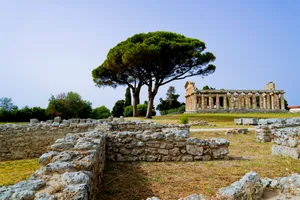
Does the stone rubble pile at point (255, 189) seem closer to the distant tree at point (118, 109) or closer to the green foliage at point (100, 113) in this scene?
the green foliage at point (100, 113)

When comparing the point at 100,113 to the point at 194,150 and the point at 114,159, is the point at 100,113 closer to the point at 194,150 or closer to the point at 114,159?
the point at 114,159

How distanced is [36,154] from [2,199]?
1068 centimetres

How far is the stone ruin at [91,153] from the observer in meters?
2.52

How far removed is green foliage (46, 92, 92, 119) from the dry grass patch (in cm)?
2685

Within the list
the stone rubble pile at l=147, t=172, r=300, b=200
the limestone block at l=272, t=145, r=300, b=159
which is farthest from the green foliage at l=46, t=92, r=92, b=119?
the stone rubble pile at l=147, t=172, r=300, b=200

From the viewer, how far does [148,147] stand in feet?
21.9

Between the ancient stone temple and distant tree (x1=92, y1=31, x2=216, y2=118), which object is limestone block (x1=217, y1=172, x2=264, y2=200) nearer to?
distant tree (x1=92, y1=31, x2=216, y2=118)

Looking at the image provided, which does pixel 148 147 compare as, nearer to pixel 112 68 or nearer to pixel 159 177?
pixel 159 177

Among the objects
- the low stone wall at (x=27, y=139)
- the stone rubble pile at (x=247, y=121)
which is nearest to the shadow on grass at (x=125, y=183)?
the low stone wall at (x=27, y=139)

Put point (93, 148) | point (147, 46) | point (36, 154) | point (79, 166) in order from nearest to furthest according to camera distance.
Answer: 1. point (79, 166)
2. point (93, 148)
3. point (36, 154)
4. point (147, 46)

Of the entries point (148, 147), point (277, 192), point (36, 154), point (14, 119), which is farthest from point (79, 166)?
point (14, 119)

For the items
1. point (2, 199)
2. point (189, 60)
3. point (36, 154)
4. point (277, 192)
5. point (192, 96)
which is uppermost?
point (189, 60)

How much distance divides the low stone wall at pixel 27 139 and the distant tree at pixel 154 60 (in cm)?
1771

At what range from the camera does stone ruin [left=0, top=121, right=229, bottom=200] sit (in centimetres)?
252
